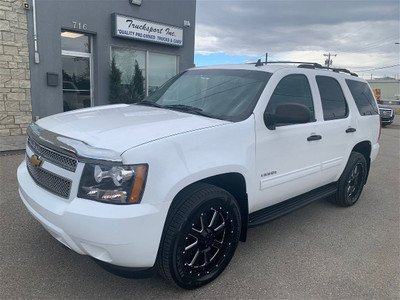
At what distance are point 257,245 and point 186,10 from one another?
10.8 metres

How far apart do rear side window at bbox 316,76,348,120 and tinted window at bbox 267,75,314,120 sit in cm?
28

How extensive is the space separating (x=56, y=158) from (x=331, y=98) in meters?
3.34

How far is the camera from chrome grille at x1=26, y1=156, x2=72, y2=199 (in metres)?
2.41

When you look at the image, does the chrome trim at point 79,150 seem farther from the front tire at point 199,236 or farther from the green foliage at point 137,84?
the green foliage at point 137,84

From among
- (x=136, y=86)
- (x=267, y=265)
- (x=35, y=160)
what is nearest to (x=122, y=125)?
(x=35, y=160)

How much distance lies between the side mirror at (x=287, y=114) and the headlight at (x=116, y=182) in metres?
1.42

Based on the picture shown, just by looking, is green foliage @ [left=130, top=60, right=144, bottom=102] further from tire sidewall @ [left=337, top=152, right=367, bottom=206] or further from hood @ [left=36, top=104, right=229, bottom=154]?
hood @ [left=36, top=104, right=229, bottom=154]

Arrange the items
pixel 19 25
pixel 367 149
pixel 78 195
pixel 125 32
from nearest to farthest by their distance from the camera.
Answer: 1. pixel 78 195
2. pixel 367 149
3. pixel 19 25
4. pixel 125 32

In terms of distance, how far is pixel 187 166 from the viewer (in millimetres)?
2484

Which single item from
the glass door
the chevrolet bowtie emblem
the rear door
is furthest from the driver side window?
the glass door

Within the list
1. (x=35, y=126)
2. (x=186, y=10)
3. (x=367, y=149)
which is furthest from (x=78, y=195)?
(x=186, y=10)

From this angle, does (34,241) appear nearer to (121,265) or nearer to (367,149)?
(121,265)

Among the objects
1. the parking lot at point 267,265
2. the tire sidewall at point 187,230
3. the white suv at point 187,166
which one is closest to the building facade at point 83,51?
the parking lot at point 267,265

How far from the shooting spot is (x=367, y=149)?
205 inches
